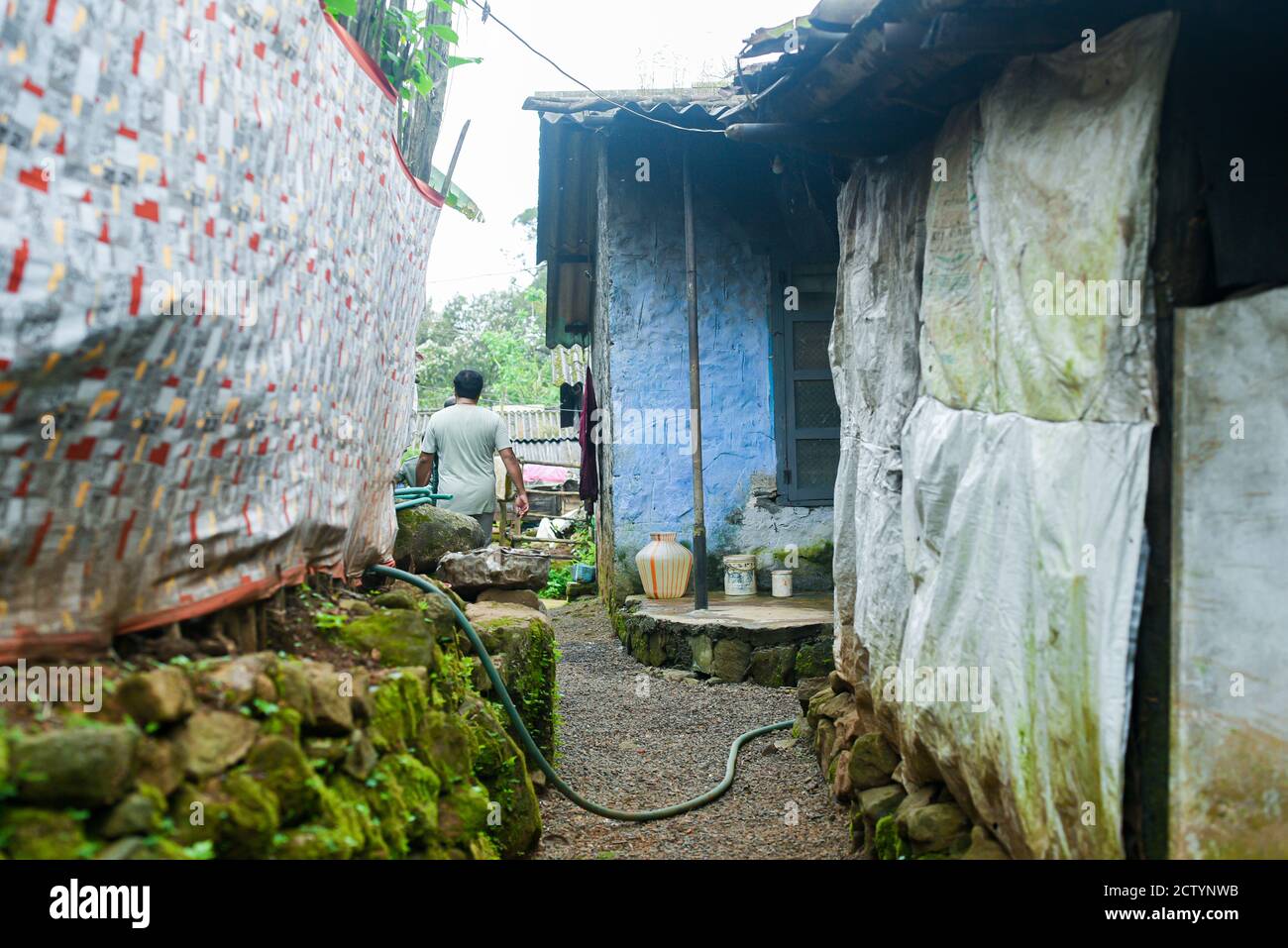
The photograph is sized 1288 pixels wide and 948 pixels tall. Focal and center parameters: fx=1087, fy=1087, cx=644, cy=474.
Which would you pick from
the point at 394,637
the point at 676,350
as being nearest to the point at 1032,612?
the point at 394,637

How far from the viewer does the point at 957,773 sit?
3.60 m

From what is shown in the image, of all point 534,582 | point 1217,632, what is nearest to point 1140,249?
point 1217,632

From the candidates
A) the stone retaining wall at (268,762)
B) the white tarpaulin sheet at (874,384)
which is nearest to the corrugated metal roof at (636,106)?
the white tarpaulin sheet at (874,384)

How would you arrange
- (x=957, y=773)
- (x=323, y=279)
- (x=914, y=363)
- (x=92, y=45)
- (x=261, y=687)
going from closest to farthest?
(x=92, y=45) → (x=261, y=687) → (x=323, y=279) → (x=957, y=773) → (x=914, y=363)

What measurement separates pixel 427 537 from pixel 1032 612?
138 inches

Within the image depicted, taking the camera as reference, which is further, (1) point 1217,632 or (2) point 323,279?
(2) point 323,279

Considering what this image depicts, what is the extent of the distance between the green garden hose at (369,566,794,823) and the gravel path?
0.05 m

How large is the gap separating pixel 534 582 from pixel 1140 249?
404cm

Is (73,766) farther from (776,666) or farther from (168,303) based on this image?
(776,666)

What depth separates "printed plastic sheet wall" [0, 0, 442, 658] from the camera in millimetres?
1952

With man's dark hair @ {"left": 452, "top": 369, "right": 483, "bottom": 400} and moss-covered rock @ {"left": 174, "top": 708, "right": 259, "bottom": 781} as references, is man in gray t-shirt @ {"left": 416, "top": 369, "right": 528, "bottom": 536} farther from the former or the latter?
moss-covered rock @ {"left": 174, "top": 708, "right": 259, "bottom": 781}

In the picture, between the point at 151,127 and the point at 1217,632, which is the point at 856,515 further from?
the point at 151,127

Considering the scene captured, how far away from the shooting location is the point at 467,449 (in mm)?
7465

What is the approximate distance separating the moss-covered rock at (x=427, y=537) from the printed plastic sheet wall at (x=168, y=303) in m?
2.02
